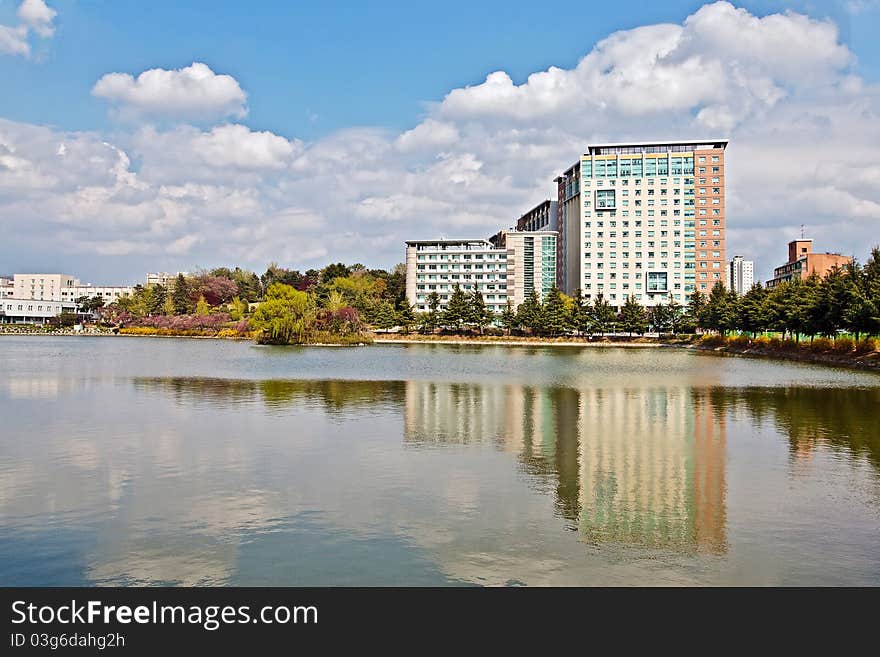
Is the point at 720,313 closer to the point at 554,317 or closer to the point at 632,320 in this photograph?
the point at 632,320

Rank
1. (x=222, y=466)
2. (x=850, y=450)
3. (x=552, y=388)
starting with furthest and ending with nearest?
(x=552, y=388) → (x=850, y=450) → (x=222, y=466)

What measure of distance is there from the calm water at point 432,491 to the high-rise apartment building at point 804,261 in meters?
96.6

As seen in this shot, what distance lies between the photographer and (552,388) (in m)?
25.5

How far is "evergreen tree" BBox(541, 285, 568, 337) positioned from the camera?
3287 inches

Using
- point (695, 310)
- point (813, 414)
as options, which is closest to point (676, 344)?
point (695, 310)

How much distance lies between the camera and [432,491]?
1004 centimetres

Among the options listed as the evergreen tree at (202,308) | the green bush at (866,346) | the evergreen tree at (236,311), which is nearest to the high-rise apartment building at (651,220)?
the evergreen tree at (236,311)

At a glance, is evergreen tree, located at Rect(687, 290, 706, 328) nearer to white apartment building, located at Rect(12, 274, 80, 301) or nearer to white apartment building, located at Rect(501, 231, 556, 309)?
white apartment building, located at Rect(501, 231, 556, 309)

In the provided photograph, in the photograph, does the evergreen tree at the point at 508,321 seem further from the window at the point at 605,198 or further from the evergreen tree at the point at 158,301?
the evergreen tree at the point at 158,301

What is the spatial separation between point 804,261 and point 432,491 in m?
121

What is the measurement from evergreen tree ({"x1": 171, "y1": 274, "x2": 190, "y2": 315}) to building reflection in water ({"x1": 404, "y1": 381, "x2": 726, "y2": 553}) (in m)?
86.1
